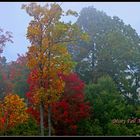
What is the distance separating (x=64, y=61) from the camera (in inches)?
283

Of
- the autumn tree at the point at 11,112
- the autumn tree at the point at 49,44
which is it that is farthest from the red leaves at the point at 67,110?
the autumn tree at the point at 49,44

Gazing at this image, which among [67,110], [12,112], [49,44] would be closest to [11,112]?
[12,112]

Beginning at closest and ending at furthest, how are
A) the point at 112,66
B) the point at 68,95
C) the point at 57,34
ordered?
the point at 57,34 → the point at 68,95 → the point at 112,66

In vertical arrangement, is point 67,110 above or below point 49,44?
below

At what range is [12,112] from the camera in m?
8.02

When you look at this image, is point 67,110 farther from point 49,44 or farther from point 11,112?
point 49,44

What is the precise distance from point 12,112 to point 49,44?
1.88m

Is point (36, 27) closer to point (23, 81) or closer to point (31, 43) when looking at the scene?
point (31, 43)

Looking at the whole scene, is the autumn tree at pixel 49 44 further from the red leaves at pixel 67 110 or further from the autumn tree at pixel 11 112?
the red leaves at pixel 67 110

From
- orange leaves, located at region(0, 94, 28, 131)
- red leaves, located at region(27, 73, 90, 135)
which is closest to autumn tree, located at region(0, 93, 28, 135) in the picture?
orange leaves, located at region(0, 94, 28, 131)

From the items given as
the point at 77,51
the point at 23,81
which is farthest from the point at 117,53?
the point at 23,81

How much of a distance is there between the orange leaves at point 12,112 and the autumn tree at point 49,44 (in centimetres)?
76

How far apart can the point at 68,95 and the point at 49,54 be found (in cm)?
189

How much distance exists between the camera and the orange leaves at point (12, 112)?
797 centimetres
